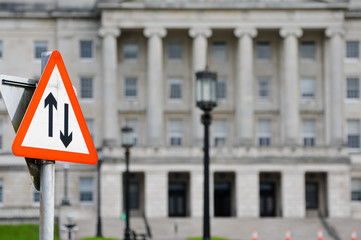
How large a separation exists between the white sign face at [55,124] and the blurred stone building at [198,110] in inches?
2260

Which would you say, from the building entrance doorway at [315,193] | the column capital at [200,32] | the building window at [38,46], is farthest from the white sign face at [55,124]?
the building window at [38,46]

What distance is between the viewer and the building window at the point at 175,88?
71.6m

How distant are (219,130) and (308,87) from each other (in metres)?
8.17

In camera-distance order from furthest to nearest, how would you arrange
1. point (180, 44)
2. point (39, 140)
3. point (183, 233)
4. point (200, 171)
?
point (180, 44) < point (200, 171) < point (183, 233) < point (39, 140)

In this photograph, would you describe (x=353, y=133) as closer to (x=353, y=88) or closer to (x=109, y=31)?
(x=353, y=88)

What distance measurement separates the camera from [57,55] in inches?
246

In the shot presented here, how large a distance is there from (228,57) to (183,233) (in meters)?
18.9

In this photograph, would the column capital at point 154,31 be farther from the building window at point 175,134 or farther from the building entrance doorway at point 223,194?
the building entrance doorway at point 223,194

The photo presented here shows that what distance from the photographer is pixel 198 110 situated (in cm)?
6862

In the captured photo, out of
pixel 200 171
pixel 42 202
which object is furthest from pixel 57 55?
pixel 200 171

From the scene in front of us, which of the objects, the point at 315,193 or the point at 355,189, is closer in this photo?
the point at 315,193

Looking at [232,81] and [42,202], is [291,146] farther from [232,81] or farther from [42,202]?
[42,202]

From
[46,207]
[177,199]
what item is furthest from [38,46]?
[46,207]

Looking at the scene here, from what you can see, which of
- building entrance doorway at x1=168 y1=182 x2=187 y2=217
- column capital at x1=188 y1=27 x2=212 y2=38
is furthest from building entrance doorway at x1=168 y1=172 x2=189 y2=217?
column capital at x1=188 y1=27 x2=212 y2=38
